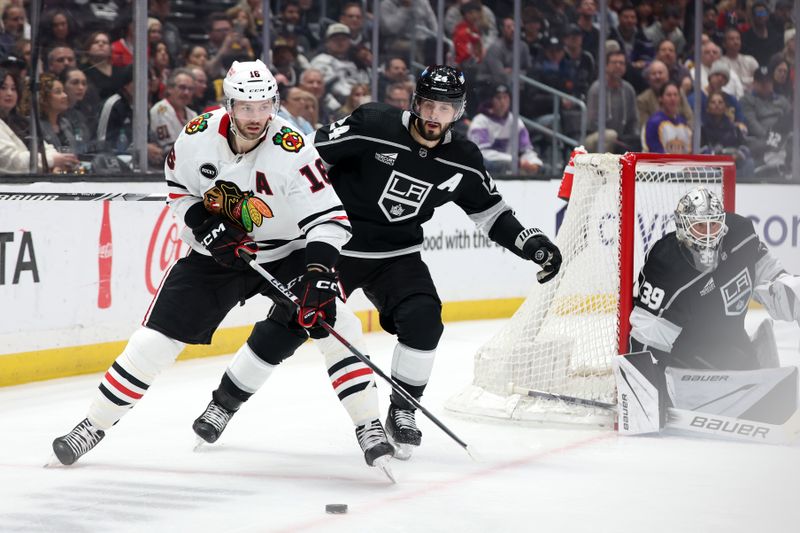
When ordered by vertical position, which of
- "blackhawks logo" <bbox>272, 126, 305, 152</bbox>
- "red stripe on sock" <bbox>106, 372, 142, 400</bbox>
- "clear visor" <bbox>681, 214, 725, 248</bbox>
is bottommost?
"red stripe on sock" <bbox>106, 372, 142, 400</bbox>

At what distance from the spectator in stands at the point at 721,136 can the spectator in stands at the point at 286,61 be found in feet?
11.3

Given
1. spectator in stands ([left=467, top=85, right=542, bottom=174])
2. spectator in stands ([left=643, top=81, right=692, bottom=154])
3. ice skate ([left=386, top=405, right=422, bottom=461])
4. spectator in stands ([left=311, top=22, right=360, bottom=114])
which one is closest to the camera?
ice skate ([left=386, top=405, right=422, bottom=461])

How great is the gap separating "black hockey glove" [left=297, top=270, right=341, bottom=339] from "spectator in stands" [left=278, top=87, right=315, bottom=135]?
3524 millimetres

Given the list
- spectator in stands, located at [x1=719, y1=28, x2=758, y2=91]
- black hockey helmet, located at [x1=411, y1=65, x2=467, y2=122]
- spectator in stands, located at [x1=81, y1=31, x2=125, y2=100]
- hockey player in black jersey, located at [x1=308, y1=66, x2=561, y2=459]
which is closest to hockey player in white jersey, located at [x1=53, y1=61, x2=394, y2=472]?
hockey player in black jersey, located at [x1=308, y1=66, x2=561, y2=459]

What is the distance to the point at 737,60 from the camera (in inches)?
368

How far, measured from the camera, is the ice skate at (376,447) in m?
3.36

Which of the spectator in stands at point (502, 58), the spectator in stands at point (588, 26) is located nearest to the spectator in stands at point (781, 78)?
the spectator in stands at point (588, 26)

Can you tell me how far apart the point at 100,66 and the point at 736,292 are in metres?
3.01

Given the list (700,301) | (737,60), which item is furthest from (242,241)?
(737,60)

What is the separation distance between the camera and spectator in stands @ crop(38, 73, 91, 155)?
537cm

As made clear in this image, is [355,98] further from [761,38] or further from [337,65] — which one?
[761,38]

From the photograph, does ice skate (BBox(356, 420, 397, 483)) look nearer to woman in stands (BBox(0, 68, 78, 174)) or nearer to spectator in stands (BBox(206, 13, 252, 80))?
woman in stands (BBox(0, 68, 78, 174))

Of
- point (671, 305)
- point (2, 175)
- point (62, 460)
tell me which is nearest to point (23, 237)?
point (2, 175)

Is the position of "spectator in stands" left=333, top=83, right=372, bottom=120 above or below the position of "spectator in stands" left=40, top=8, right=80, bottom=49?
below
